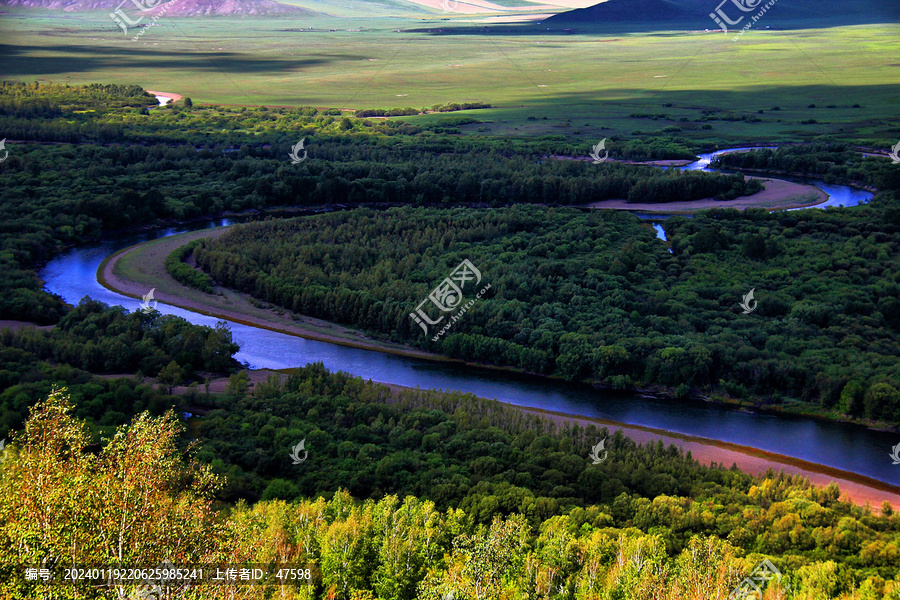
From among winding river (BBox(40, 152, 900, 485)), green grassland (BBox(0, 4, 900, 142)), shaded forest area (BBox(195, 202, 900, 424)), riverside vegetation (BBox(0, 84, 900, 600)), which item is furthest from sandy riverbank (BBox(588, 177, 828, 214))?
winding river (BBox(40, 152, 900, 485))

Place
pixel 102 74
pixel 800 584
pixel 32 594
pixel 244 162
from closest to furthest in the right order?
pixel 32 594 < pixel 800 584 < pixel 244 162 < pixel 102 74

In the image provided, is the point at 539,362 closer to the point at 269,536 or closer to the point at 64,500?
the point at 269,536

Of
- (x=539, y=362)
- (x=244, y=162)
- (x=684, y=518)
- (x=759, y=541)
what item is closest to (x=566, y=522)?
(x=684, y=518)

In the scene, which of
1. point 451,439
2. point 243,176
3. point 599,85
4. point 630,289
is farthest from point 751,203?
point 599,85

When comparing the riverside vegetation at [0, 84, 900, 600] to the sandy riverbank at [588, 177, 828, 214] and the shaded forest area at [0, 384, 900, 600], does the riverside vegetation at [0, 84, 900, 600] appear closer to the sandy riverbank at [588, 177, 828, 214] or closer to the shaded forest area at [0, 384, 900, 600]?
the shaded forest area at [0, 384, 900, 600]

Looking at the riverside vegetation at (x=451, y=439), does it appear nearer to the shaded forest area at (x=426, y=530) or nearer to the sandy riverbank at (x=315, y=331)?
the shaded forest area at (x=426, y=530)

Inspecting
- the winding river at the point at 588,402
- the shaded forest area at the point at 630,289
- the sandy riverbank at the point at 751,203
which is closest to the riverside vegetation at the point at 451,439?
the shaded forest area at the point at 630,289
